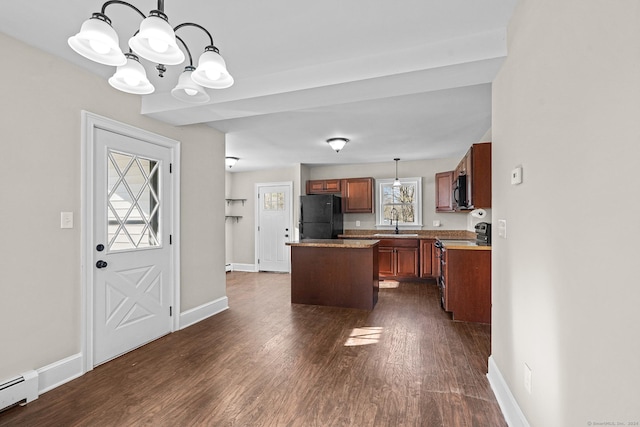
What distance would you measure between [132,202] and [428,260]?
4794 millimetres

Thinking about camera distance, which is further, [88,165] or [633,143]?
[88,165]

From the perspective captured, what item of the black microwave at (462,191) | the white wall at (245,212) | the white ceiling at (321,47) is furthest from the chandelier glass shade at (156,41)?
the white wall at (245,212)

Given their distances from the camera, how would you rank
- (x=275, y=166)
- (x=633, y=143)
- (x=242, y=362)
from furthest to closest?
(x=275, y=166)
(x=242, y=362)
(x=633, y=143)

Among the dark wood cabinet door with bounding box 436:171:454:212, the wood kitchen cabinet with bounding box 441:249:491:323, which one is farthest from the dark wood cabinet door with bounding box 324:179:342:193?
the wood kitchen cabinet with bounding box 441:249:491:323

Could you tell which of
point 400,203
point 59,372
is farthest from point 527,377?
point 400,203

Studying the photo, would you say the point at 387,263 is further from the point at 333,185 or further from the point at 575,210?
the point at 575,210

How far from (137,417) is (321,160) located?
5.26 meters

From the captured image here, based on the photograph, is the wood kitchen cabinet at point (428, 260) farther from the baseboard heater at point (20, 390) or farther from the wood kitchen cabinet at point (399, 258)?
the baseboard heater at point (20, 390)

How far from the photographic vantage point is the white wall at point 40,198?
81.0 inches

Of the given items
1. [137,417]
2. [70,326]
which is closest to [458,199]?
[137,417]

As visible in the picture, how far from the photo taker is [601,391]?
98cm

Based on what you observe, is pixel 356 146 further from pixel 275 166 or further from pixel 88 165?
pixel 88 165

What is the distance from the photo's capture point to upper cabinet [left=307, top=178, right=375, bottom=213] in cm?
654

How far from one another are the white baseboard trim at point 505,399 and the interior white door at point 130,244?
3065mm
